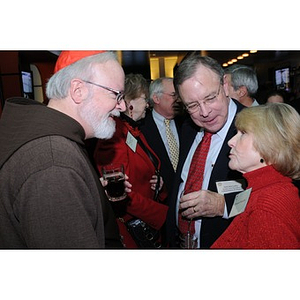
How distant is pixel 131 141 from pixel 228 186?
753 mm

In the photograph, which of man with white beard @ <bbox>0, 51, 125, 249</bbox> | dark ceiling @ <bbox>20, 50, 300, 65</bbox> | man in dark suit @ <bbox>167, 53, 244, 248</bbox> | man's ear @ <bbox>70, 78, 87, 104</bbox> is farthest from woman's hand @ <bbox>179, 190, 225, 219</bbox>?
dark ceiling @ <bbox>20, 50, 300, 65</bbox>

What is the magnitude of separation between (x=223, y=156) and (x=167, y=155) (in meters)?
1.32

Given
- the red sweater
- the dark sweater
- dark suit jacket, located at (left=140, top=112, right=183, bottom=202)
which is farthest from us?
dark suit jacket, located at (left=140, top=112, right=183, bottom=202)

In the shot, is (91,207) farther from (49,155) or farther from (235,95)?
(235,95)

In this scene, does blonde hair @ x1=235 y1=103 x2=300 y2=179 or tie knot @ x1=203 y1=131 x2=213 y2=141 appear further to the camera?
tie knot @ x1=203 y1=131 x2=213 y2=141

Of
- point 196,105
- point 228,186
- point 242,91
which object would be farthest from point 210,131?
point 242,91

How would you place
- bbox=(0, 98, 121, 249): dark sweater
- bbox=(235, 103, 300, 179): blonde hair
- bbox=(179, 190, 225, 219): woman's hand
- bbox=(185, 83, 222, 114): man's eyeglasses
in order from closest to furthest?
bbox=(0, 98, 121, 249): dark sweater, bbox=(235, 103, 300, 179): blonde hair, bbox=(179, 190, 225, 219): woman's hand, bbox=(185, 83, 222, 114): man's eyeglasses

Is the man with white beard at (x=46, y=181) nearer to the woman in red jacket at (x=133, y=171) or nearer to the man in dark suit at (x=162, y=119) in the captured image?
the woman in red jacket at (x=133, y=171)

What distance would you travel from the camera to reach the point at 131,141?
199cm

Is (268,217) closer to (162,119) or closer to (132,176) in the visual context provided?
(132,176)

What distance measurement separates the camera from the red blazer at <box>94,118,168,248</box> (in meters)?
1.87

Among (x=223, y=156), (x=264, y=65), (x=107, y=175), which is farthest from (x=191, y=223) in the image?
(x=264, y=65)

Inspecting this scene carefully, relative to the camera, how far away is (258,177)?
3.90 feet

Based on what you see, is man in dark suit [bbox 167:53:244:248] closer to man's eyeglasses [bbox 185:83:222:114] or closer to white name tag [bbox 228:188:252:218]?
man's eyeglasses [bbox 185:83:222:114]
